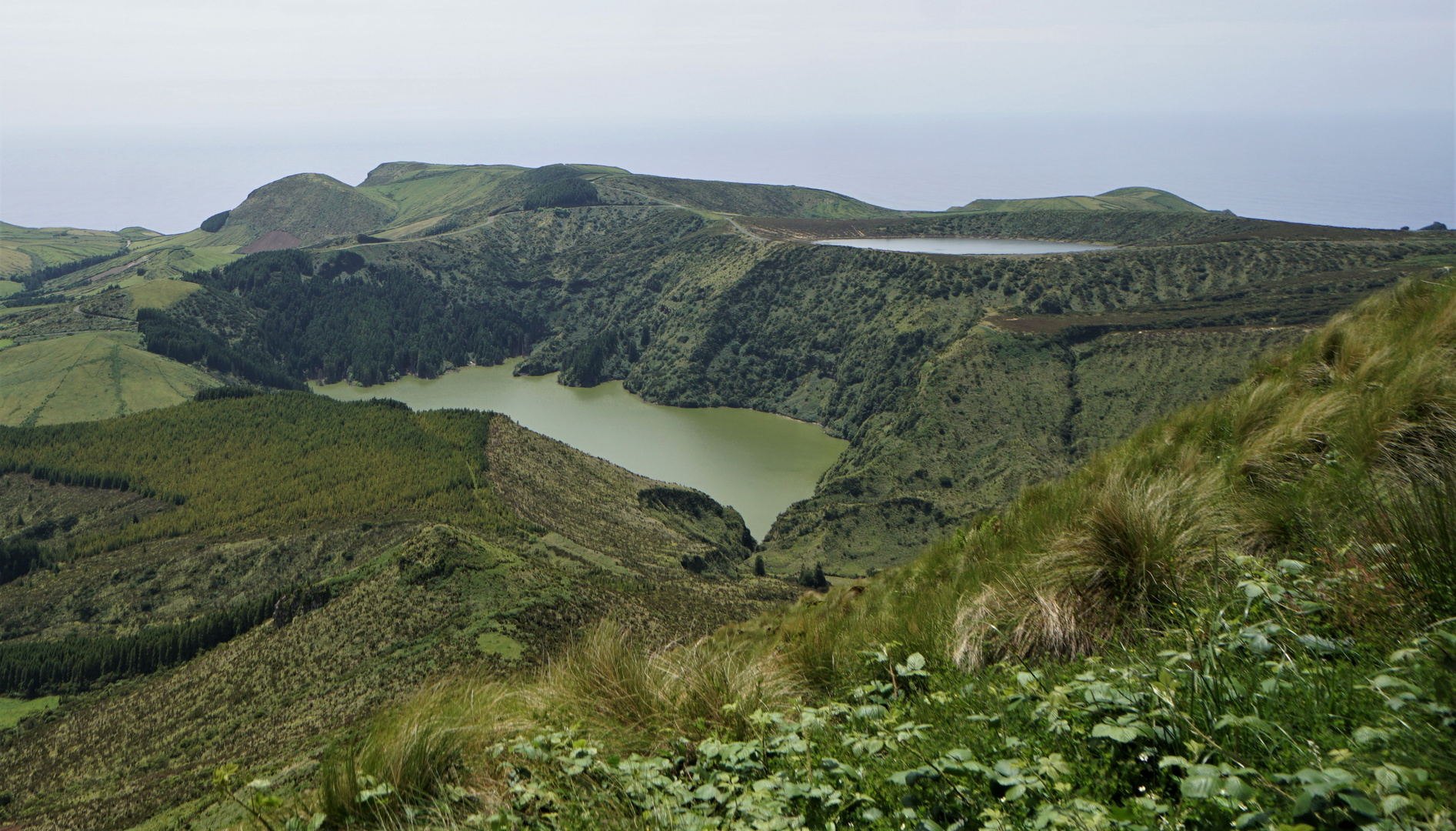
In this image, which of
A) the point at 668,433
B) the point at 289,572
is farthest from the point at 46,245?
the point at 289,572

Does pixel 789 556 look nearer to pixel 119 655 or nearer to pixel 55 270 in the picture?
pixel 119 655

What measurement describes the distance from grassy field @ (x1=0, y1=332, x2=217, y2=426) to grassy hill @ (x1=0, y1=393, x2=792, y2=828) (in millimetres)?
10742

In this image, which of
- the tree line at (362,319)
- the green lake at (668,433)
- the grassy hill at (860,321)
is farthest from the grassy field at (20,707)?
the tree line at (362,319)

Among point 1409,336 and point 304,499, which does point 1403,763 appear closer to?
point 1409,336

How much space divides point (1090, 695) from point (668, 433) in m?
77.2

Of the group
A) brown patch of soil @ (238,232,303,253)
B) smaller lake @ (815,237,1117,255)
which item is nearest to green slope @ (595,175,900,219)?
smaller lake @ (815,237,1117,255)

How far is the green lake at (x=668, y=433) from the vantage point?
217ft

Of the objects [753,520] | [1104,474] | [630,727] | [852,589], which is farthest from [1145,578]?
[753,520]

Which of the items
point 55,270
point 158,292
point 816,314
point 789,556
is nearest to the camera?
point 789,556

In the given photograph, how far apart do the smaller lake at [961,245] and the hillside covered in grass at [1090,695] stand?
8979cm

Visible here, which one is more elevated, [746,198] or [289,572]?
[746,198]

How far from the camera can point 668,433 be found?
263ft

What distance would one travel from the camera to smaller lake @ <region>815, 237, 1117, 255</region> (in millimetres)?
92319

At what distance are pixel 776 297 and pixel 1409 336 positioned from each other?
91649mm
